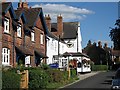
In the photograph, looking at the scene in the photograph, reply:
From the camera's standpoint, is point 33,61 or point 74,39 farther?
point 74,39

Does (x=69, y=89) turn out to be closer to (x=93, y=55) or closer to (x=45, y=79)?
(x=45, y=79)

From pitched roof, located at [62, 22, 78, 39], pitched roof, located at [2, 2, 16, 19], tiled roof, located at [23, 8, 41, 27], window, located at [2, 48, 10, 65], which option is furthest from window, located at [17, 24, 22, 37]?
pitched roof, located at [62, 22, 78, 39]

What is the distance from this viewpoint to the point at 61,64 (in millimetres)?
55875

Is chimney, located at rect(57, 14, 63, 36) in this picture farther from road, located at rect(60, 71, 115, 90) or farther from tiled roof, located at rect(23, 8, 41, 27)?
road, located at rect(60, 71, 115, 90)

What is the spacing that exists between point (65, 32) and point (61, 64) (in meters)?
15.7

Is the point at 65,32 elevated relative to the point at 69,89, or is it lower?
elevated

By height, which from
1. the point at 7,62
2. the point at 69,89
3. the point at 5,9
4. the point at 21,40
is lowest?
the point at 69,89

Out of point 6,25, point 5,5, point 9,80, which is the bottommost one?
point 9,80

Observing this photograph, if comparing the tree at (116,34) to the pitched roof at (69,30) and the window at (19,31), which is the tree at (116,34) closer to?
the window at (19,31)

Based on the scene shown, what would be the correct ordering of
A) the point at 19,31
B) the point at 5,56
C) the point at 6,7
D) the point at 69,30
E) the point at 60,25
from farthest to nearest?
the point at 69,30, the point at 60,25, the point at 19,31, the point at 5,56, the point at 6,7

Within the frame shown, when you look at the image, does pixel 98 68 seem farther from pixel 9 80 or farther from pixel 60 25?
pixel 9 80

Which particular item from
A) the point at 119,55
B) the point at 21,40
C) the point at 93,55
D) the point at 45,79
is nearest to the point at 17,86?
the point at 45,79

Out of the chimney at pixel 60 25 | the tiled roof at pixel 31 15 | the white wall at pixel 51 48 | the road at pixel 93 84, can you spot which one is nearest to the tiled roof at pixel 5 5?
the tiled roof at pixel 31 15

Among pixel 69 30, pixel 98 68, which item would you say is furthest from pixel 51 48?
pixel 98 68
